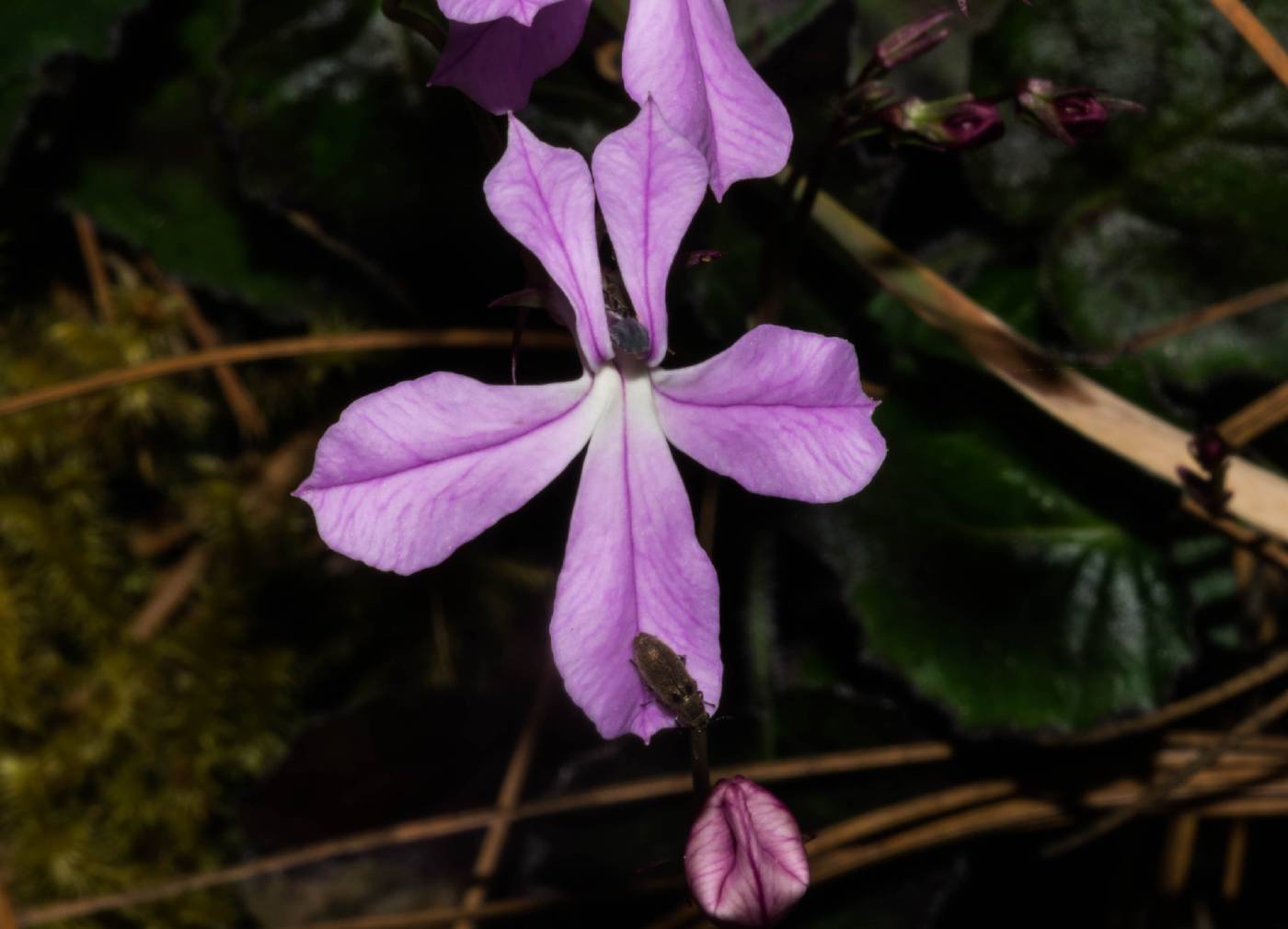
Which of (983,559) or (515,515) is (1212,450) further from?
(515,515)

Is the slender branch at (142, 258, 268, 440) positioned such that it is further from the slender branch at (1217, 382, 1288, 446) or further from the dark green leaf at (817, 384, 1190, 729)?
the slender branch at (1217, 382, 1288, 446)

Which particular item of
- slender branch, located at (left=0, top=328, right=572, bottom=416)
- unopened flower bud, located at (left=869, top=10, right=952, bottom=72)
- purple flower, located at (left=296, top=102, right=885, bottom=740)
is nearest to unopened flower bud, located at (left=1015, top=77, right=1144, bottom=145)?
unopened flower bud, located at (left=869, top=10, right=952, bottom=72)

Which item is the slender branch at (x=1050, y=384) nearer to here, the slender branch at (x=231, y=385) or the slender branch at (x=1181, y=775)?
the slender branch at (x=1181, y=775)

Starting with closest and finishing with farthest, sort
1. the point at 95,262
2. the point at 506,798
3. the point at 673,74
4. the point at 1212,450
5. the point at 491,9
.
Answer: the point at 491,9, the point at 673,74, the point at 1212,450, the point at 506,798, the point at 95,262

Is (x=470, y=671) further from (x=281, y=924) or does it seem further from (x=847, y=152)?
(x=847, y=152)

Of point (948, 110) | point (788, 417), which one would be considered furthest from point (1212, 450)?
point (788, 417)

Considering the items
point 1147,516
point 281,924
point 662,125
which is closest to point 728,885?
point 662,125

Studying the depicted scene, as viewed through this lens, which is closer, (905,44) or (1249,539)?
(905,44)

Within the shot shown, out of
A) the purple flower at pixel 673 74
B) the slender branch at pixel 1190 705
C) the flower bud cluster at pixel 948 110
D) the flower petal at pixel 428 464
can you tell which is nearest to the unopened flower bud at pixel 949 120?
the flower bud cluster at pixel 948 110
